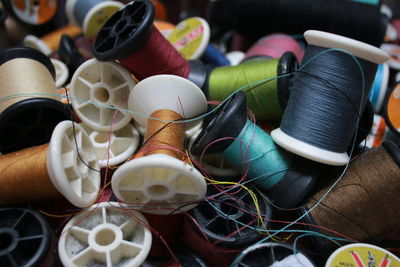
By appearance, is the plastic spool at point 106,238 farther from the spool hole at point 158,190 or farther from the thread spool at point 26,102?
the thread spool at point 26,102

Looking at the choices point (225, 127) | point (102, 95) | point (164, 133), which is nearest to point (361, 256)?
point (225, 127)

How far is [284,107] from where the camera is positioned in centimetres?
191

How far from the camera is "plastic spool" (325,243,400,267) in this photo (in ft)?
4.86

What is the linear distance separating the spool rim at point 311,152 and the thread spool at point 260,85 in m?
0.32

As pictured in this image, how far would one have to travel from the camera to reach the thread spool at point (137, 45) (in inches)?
66.9

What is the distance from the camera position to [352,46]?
152 cm

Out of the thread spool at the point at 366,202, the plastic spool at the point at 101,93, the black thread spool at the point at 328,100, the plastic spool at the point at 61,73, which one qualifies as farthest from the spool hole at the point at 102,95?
the thread spool at the point at 366,202

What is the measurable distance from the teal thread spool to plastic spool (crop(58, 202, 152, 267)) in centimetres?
44

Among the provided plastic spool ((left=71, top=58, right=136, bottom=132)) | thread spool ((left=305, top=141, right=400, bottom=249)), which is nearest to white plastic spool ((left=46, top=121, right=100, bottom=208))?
plastic spool ((left=71, top=58, right=136, bottom=132))

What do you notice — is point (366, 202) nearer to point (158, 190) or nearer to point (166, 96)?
point (158, 190)

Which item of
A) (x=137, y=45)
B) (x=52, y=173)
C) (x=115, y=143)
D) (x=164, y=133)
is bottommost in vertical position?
(x=115, y=143)

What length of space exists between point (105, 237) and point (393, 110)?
173 cm

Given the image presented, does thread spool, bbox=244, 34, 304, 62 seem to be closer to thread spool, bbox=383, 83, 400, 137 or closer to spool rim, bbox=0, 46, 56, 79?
thread spool, bbox=383, 83, 400, 137

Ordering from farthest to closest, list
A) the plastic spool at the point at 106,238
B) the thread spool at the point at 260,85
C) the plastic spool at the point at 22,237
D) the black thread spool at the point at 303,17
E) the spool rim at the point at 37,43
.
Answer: the spool rim at the point at 37,43
the black thread spool at the point at 303,17
the thread spool at the point at 260,85
the plastic spool at the point at 106,238
the plastic spool at the point at 22,237
